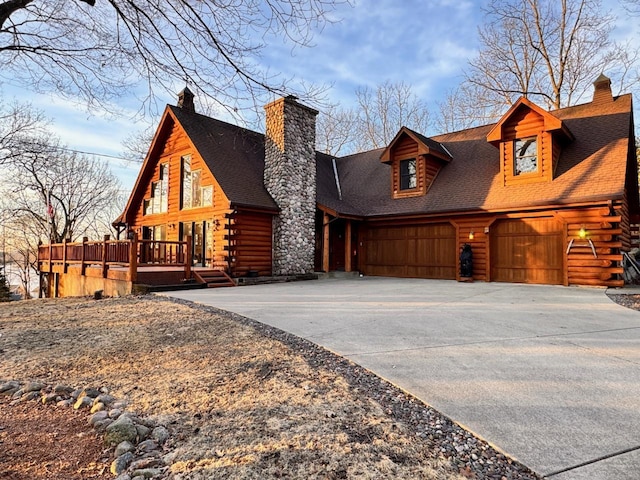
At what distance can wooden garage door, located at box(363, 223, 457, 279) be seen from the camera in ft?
43.0

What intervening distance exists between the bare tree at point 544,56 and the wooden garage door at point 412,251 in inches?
388

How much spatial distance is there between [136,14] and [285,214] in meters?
8.66

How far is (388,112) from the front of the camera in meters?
24.5

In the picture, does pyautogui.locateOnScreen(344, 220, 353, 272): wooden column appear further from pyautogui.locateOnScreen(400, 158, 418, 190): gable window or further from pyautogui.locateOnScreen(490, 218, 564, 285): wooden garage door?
pyautogui.locateOnScreen(490, 218, 564, 285): wooden garage door

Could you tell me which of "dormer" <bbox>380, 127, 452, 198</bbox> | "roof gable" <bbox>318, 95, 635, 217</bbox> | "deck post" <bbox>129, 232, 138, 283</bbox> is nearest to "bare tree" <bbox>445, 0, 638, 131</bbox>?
"roof gable" <bbox>318, 95, 635, 217</bbox>

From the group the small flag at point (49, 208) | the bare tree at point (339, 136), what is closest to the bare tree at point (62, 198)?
the small flag at point (49, 208)

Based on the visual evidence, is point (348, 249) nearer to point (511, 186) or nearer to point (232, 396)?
point (511, 186)

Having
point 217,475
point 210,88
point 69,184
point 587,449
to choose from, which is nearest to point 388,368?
point 587,449

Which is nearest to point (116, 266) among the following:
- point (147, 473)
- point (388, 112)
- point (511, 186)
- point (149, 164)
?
point (149, 164)

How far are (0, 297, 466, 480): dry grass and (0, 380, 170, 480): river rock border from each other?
0.31ft

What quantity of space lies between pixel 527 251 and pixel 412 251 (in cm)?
388

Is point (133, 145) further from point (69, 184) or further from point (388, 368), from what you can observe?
point (388, 368)

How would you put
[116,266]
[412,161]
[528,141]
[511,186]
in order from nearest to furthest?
[116,266], [528,141], [511,186], [412,161]

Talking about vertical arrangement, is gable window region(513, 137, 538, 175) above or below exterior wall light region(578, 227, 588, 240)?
above
